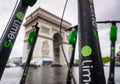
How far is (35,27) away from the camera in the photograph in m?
1.76

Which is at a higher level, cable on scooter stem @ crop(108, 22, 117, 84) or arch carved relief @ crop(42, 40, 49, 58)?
arch carved relief @ crop(42, 40, 49, 58)

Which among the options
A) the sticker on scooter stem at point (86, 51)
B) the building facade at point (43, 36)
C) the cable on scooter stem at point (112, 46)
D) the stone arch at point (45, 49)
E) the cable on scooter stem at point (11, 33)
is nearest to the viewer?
the sticker on scooter stem at point (86, 51)

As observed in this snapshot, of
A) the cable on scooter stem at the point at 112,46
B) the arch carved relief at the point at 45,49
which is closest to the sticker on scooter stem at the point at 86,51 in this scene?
the cable on scooter stem at the point at 112,46

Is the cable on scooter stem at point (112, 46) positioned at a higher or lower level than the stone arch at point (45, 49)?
lower

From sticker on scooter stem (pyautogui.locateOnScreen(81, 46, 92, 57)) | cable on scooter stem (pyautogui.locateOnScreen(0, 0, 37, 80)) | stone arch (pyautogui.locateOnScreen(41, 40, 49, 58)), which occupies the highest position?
stone arch (pyautogui.locateOnScreen(41, 40, 49, 58))

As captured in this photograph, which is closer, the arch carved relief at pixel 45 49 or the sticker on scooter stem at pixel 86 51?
the sticker on scooter stem at pixel 86 51

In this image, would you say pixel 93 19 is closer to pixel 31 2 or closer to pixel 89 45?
pixel 89 45

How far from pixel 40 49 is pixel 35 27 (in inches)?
1395

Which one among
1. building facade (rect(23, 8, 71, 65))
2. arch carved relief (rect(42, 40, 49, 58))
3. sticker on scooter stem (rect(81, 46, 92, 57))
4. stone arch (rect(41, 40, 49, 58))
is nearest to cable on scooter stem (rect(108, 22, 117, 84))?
sticker on scooter stem (rect(81, 46, 92, 57))

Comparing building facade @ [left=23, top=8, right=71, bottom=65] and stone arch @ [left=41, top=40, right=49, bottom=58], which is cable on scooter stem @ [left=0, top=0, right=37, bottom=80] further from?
stone arch @ [left=41, top=40, right=49, bottom=58]

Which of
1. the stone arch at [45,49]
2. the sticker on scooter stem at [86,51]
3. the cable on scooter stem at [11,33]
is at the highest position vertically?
the stone arch at [45,49]

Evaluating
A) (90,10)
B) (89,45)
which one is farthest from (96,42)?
(90,10)

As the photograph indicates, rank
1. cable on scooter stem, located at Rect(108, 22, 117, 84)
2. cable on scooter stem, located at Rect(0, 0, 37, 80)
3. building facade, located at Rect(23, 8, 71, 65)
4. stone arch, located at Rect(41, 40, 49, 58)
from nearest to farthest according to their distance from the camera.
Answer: cable on scooter stem, located at Rect(0, 0, 37, 80)
cable on scooter stem, located at Rect(108, 22, 117, 84)
building facade, located at Rect(23, 8, 71, 65)
stone arch, located at Rect(41, 40, 49, 58)

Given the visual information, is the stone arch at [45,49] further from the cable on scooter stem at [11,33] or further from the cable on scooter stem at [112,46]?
the cable on scooter stem at [11,33]
